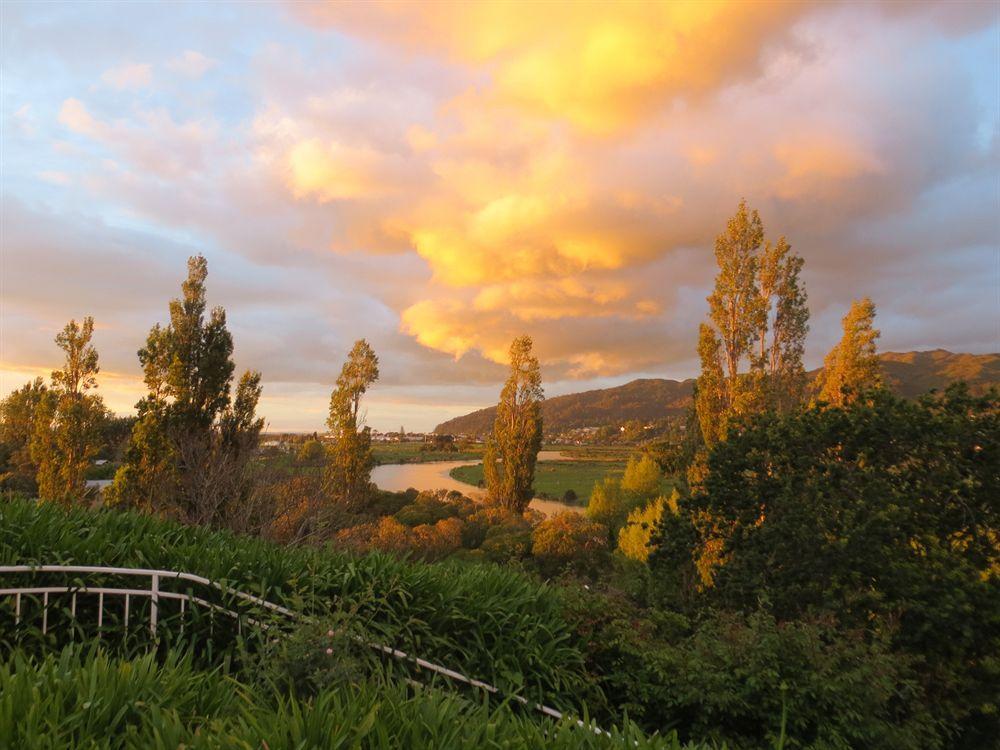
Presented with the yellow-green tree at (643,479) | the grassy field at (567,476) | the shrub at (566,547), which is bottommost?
the grassy field at (567,476)

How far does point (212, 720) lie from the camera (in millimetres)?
3107

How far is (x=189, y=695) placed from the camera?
10.9ft

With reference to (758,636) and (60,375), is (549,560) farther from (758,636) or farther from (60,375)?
(60,375)

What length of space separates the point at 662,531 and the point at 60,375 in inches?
912

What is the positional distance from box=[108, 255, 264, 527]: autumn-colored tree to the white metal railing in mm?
13606

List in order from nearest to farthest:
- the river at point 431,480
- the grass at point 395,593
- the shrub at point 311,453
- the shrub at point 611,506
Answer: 1. the grass at point 395,593
2. the shrub at point 311,453
3. the shrub at point 611,506
4. the river at point 431,480

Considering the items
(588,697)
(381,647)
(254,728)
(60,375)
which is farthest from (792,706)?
(60,375)

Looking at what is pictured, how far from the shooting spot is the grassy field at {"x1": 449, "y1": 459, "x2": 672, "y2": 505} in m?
57.5

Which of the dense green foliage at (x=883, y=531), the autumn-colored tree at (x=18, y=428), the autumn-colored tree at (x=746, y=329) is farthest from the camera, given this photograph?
the autumn-colored tree at (x=18, y=428)

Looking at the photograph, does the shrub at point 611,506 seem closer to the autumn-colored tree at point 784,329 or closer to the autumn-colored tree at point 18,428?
the autumn-colored tree at point 784,329

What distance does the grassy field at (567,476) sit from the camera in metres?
57.5

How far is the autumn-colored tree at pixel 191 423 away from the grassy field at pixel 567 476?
99.9ft

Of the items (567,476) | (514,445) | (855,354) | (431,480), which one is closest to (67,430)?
(514,445)

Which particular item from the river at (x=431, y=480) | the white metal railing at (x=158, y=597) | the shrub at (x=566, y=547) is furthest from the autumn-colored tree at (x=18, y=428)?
the white metal railing at (x=158, y=597)
